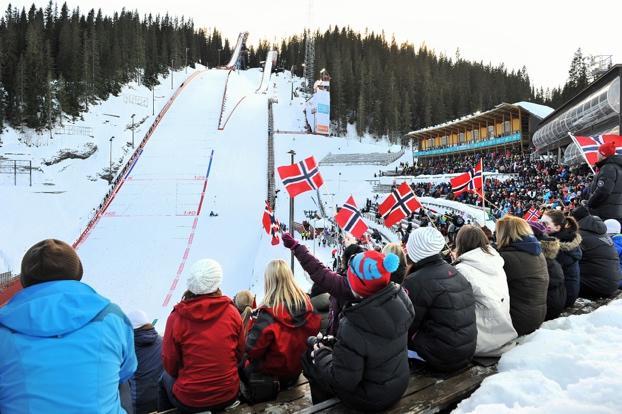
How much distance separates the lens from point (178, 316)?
2.74m

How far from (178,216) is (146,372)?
20.7m

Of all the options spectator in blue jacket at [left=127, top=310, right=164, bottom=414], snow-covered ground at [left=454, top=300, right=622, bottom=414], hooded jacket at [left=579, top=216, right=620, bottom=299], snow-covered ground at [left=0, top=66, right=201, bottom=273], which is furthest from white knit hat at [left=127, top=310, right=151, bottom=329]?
snow-covered ground at [left=0, top=66, right=201, bottom=273]

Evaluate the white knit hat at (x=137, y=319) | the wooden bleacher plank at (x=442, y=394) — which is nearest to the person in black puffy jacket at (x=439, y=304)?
the wooden bleacher plank at (x=442, y=394)

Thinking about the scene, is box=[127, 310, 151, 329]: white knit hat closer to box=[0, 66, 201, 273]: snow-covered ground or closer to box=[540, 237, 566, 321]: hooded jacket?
box=[540, 237, 566, 321]: hooded jacket

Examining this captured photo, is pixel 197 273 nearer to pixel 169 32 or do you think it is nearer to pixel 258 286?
pixel 258 286

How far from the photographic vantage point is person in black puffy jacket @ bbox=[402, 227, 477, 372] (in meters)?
2.80

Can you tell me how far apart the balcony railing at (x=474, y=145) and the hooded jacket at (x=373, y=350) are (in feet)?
134

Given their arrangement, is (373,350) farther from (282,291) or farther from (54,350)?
(54,350)

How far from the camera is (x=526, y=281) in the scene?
3.47 metres

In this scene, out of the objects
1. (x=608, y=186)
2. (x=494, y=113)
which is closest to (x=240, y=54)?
(x=494, y=113)

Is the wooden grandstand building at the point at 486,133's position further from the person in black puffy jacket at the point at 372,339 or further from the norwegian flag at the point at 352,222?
the person in black puffy jacket at the point at 372,339

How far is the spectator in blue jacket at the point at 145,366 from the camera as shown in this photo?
3.50 meters

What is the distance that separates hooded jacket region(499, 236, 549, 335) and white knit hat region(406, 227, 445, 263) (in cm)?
104

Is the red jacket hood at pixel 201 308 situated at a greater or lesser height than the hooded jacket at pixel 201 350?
greater
